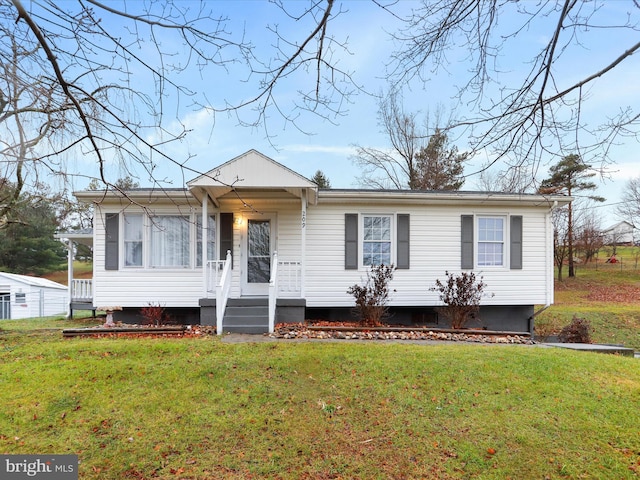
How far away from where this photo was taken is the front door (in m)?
10.0

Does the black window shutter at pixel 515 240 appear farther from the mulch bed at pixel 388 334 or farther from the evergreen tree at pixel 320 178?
the evergreen tree at pixel 320 178

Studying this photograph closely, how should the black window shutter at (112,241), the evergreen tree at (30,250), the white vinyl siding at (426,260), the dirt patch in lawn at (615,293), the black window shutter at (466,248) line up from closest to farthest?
the black window shutter at (112,241) < the white vinyl siding at (426,260) < the black window shutter at (466,248) < the dirt patch in lawn at (615,293) < the evergreen tree at (30,250)

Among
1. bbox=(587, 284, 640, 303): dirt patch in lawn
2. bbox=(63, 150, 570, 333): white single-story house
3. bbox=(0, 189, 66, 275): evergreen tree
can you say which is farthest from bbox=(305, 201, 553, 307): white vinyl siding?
bbox=(0, 189, 66, 275): evergreen tree

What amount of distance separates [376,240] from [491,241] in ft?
10.9

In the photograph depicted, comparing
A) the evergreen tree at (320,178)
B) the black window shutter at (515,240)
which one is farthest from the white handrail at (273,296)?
the evergreen tree at (320,178)

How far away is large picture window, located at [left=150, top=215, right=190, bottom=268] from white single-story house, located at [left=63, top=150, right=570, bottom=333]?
1.0 inches

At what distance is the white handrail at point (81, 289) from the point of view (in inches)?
521

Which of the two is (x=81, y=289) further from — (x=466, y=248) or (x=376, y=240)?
(x=466, y=248)

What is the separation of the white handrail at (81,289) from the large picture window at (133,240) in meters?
5.12

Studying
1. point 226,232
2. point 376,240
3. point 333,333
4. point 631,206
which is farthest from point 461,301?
point 631,206

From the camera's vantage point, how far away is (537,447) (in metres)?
3.71

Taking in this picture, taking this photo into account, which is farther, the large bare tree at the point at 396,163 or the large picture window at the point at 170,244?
the large bare tree at the point at 396,163

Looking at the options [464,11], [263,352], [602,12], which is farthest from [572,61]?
[263,352]

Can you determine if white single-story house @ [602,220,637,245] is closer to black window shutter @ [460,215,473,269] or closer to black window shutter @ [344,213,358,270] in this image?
black window shutter @ [460,215,473,269]
